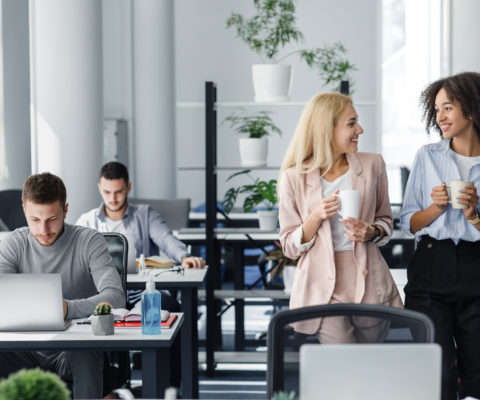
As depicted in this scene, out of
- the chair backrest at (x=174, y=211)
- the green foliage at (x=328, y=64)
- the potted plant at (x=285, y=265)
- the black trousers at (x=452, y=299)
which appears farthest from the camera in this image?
the chair backrest at (x=174, y=211)

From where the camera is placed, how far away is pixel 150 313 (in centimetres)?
233

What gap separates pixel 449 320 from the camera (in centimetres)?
239

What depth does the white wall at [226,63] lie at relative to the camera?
27.3 feet

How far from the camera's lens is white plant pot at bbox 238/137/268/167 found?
4.21m

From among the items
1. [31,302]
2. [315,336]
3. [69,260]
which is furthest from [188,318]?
[315,336]

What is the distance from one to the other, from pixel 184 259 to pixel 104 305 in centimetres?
152

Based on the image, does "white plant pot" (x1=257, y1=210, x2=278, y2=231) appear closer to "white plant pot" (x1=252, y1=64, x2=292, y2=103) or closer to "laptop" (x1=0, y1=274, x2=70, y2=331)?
"white plant pot" (x1=252, y1=64, x2=292, y2=103)

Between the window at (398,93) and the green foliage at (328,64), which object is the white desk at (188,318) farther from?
the window at (398,93)

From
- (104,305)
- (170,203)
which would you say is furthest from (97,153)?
(104,305)

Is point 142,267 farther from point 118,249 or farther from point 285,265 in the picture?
point 285,265

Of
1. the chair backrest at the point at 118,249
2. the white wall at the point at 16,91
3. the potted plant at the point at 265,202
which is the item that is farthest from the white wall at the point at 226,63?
the chair backrest at the point at 118,249

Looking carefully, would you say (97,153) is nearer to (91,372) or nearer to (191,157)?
(91,372)

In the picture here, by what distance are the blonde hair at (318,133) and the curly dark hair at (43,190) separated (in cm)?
94

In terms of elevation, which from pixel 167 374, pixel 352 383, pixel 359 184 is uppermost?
pixel 359 184
